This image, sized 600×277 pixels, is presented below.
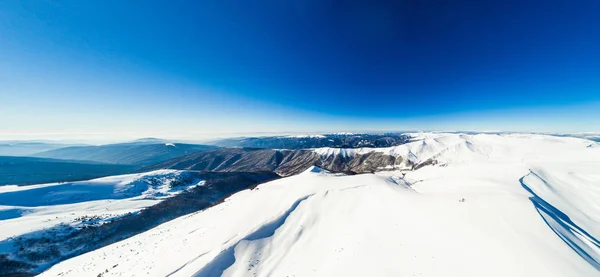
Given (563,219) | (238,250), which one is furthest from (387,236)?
(563,219)

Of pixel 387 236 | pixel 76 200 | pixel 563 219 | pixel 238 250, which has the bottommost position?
pixel 76 200

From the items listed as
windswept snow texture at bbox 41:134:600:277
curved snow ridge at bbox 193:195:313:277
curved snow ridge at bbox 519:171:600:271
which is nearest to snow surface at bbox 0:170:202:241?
windswept snow texture at bbox 41:134:600:277

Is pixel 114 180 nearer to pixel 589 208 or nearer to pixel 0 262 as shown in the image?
pixel 0 262

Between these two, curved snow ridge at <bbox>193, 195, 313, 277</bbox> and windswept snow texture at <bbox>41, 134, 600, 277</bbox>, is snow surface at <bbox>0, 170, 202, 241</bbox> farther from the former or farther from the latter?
curved snow ridge at <bbox>193, 195, 313, 277</bbox>

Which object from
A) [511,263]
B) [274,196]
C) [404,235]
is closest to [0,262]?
[274,196]

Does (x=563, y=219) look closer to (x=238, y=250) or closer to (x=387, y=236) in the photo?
(x=387, y=236)

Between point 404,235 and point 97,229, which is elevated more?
point 404,235
